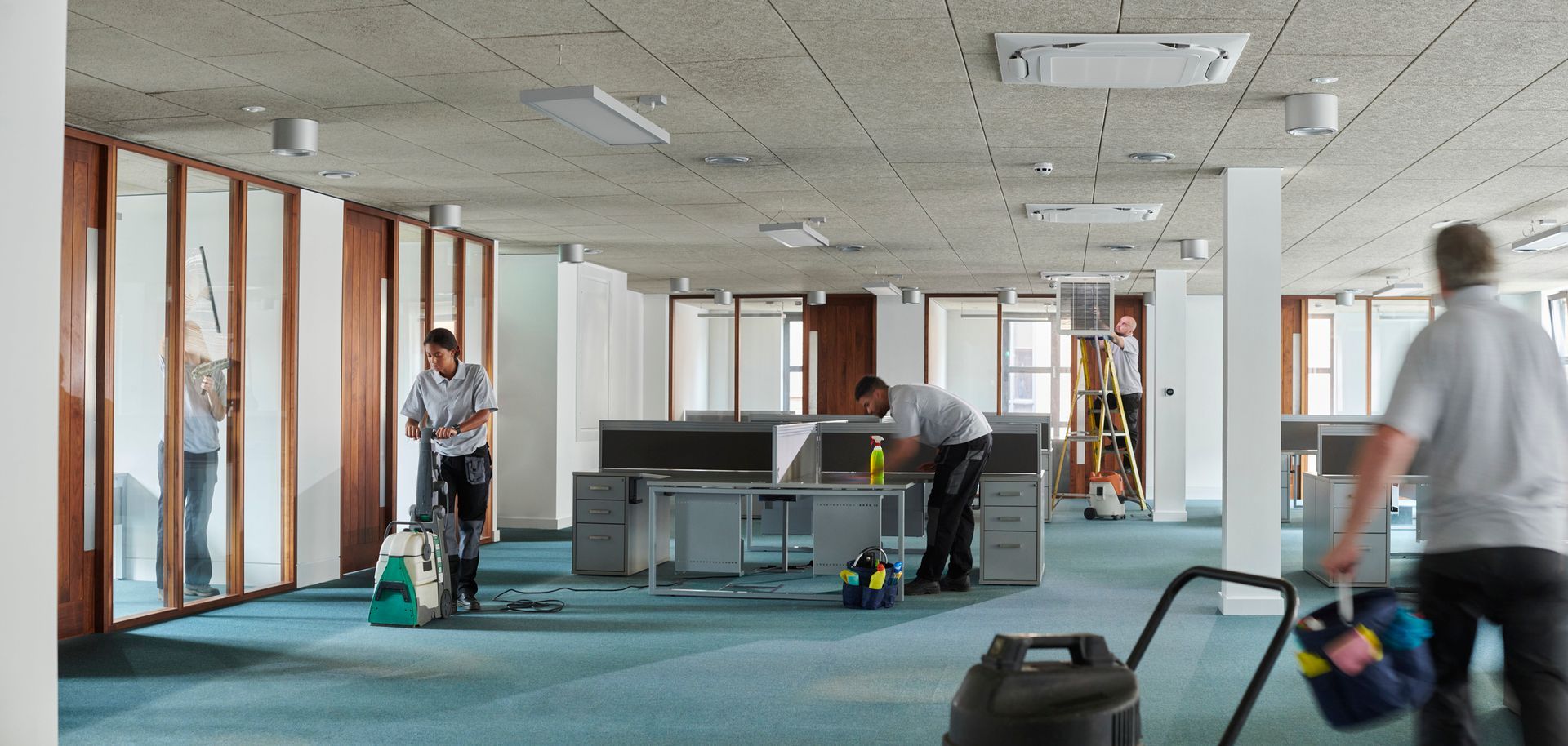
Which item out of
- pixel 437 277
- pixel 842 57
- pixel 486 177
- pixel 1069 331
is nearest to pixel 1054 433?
pixel 1069 331

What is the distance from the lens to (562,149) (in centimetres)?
648

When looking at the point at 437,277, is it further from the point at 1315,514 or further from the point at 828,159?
the point at 1315,514

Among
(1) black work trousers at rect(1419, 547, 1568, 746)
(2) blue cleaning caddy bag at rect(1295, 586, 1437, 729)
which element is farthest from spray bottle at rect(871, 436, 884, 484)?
(2) blue cleaning caddy bag at rect(1295, 586, 1437, 729)

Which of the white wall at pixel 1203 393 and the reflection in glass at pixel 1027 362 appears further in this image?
the reflection in glass at pixel 1027 362

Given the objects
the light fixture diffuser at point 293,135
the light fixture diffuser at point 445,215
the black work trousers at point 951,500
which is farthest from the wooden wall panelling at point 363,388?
the black work trousers at point 951,500

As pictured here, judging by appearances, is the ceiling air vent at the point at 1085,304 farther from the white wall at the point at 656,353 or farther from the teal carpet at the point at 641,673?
the white wall at the point at 656,353

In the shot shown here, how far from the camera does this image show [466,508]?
6.73 meters

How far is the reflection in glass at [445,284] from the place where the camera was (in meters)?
9.30

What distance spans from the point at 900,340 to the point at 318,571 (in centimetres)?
970

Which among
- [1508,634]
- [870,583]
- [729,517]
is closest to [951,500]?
[870,583]

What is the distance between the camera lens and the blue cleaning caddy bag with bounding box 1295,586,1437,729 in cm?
220

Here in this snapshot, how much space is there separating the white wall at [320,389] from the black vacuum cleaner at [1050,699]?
6597 millimetres

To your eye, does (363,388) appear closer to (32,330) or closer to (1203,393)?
(32,330)

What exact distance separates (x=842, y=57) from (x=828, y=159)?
209 centimetres
